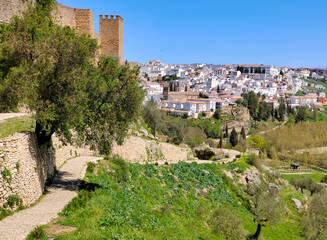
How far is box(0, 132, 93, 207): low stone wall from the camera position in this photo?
332 inches

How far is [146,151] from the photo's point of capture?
2628 cm

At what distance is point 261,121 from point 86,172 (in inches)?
3351

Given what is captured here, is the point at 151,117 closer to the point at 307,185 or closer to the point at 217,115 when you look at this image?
the point at 307,185

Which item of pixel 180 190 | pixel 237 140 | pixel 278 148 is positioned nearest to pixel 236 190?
pixel 180 190

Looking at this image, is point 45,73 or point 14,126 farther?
point 14,126

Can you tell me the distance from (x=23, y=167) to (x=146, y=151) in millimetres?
17118

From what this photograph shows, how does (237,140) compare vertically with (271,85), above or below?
below

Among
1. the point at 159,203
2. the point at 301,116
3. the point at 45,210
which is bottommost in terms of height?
the point at 159,203

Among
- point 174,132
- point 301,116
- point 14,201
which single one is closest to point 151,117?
point 174,132

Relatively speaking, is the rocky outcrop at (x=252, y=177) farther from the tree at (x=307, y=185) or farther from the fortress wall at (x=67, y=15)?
the fortress wall at (x=67, y=15)

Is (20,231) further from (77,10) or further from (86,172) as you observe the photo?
(77,10)

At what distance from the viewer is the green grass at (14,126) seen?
10402 millimetres

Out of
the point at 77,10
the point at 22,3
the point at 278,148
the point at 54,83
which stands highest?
the point at 77,10

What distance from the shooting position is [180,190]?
770 inches
